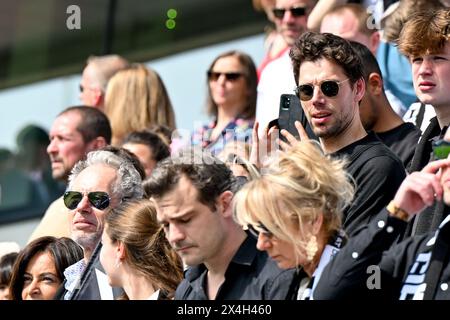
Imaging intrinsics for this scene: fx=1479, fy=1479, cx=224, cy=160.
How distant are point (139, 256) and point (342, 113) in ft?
3.60

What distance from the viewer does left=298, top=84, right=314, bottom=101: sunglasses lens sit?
21.7ft

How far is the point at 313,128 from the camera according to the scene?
6.60 metres

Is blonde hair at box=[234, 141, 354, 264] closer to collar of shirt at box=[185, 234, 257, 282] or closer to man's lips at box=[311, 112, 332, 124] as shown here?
collar of shirt at box=[185, 234, 257, 282]

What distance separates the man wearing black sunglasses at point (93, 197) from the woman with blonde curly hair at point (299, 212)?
57.1 inches

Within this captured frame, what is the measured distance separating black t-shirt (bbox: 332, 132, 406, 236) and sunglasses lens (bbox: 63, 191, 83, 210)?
4.78ft

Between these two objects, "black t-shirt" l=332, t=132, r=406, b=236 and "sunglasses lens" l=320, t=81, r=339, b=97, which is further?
"sunglasses lens" l=320, t=81, r=339, b=97

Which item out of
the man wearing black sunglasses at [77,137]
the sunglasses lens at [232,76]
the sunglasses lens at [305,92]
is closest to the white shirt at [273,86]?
the sunglasses lens at [232,76]

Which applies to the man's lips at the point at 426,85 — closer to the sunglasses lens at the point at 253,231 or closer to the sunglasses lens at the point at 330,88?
the sunglasses lens at the point at 330,88

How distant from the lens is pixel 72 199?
723 cm

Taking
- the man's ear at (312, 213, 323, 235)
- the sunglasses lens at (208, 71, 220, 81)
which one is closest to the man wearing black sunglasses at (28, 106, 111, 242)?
the sunglasses lens at (208, 71, 220, 81)

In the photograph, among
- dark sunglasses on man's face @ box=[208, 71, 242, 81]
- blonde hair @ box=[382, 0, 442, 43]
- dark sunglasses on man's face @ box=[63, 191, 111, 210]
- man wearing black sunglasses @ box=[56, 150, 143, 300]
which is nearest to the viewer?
man wearing black sunglasses @ box=[56, 150, 143, 300]

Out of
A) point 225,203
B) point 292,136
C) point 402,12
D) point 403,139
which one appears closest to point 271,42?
point 402,12
